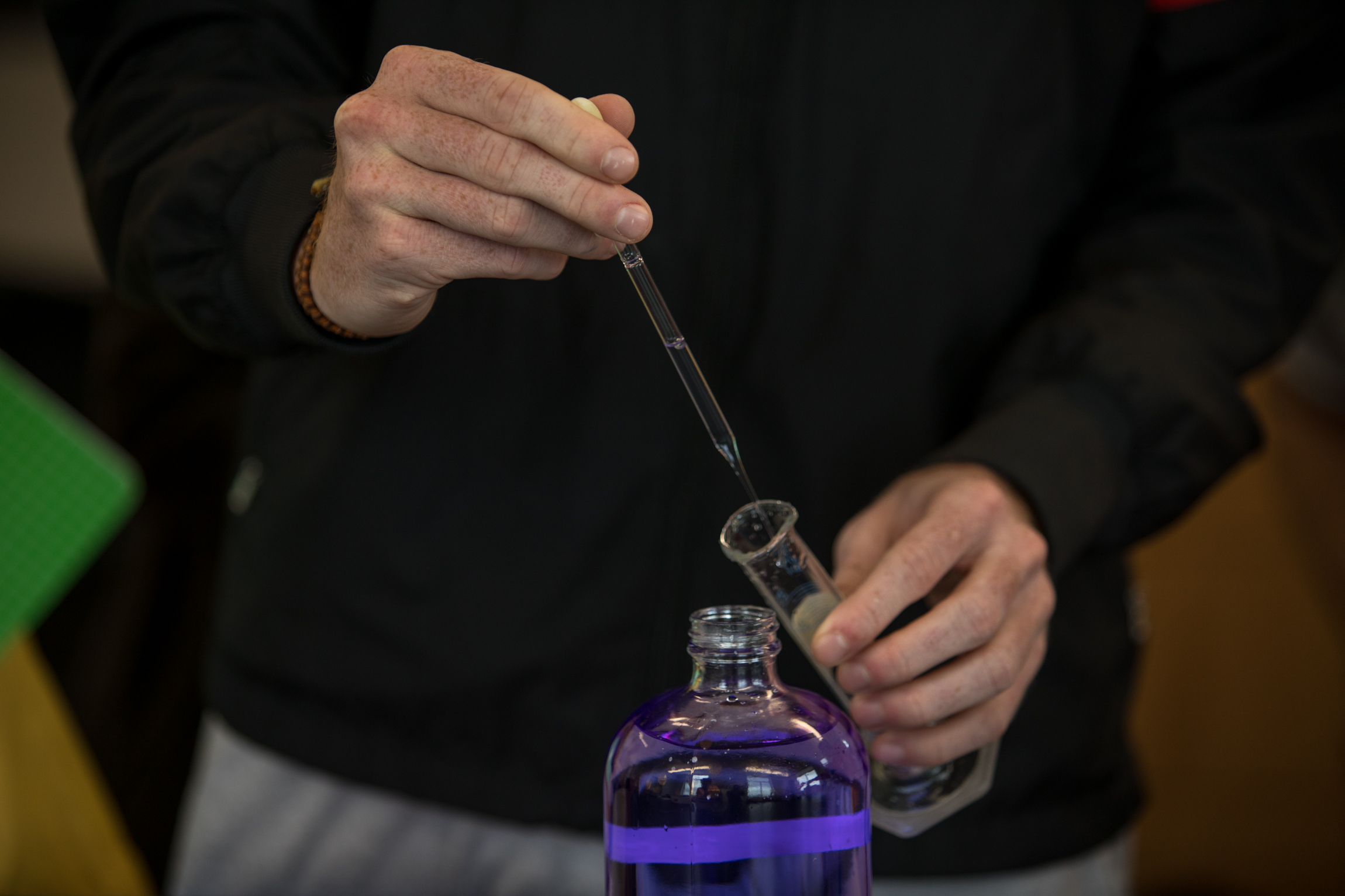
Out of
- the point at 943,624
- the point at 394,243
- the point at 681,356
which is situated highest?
the point at 394,243

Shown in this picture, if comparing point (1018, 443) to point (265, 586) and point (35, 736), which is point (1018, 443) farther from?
point (35, 736)

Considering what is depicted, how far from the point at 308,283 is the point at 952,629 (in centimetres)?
45

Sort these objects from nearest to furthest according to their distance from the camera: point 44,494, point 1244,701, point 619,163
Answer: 1. point 619,163
2. point 44,494
3. point 1244,701

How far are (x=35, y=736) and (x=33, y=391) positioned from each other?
0.39 m

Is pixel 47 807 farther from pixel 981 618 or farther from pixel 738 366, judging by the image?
pixel 981 618

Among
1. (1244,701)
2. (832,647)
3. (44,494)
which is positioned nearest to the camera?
(832,647)

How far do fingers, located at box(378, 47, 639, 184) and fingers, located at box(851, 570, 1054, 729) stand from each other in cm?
33

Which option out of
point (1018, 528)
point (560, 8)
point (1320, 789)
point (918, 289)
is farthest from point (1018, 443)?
point (1320, 789)

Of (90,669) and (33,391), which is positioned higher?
(33,391)

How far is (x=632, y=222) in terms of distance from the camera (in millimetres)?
508

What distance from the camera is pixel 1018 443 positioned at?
779 mm

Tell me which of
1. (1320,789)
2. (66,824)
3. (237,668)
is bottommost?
(1320,789)

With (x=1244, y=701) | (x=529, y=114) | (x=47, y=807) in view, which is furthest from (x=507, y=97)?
(x=1244, y=701)

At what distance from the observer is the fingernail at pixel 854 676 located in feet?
2.08
